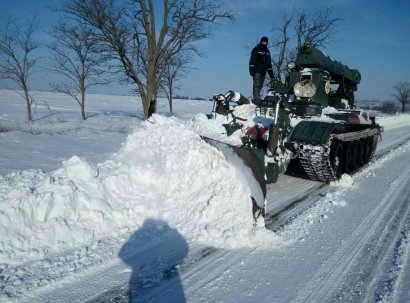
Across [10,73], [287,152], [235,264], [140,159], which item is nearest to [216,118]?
[287,152]

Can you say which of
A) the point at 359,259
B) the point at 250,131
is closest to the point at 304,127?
the point at 250,131

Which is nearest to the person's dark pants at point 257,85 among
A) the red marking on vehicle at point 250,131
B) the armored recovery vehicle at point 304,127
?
the armored recovery vehicle at point 304,127

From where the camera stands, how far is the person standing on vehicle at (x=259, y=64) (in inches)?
307

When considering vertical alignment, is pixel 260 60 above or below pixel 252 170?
above

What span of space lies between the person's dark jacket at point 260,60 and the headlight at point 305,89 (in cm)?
89

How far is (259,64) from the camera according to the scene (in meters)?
7.92

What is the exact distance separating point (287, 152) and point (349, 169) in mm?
2918

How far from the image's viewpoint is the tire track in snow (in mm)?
3047

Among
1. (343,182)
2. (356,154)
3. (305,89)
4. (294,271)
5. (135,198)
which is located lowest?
(294,271)

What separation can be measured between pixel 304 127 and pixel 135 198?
3.46 metres

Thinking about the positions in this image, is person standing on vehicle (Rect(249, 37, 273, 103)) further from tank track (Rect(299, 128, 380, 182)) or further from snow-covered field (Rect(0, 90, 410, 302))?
snow-covered field (Rect(0, 90, 410, 302))

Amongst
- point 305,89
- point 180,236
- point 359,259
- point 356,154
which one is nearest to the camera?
point 359,259

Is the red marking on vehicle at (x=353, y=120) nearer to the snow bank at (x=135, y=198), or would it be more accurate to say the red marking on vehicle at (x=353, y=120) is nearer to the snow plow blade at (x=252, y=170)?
the snow plow blade at (x=252, y=170)

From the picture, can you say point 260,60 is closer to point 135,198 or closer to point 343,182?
point 343,182
